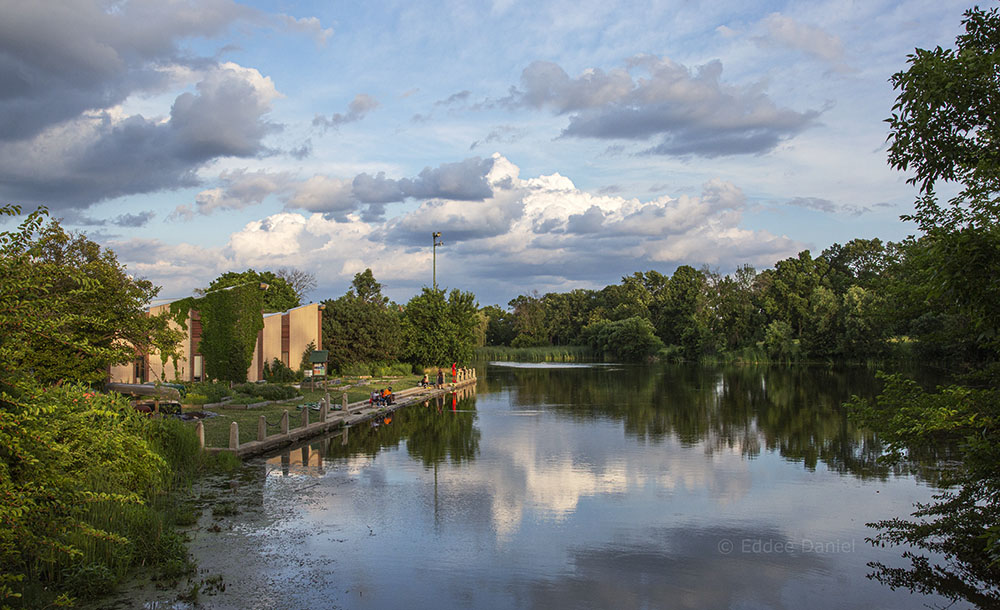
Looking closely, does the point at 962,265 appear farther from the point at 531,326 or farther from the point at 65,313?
the point at 531,326

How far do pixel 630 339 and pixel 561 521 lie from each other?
3583 inches

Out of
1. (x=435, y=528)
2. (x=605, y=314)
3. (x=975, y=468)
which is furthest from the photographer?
(x=605, y=314)

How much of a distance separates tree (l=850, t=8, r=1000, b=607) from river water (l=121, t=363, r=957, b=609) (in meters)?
1.08

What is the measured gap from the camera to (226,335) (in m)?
34.7

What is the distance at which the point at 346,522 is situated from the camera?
1122cm

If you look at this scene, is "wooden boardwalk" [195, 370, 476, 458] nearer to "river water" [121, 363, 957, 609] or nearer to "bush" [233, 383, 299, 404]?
"river water" [121, 363, 957, 609]

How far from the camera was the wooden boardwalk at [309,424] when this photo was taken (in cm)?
1661

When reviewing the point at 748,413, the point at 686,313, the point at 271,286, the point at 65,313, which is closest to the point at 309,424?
the point at 65,313

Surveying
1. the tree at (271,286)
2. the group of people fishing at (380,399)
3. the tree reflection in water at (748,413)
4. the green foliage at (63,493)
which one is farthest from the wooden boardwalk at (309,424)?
the tree at (271,286)

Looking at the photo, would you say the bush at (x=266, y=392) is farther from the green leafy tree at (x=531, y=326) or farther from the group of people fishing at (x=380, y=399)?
the green leafy tree at (x=531, y=326)

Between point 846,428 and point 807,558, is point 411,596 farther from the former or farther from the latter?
point 846,428

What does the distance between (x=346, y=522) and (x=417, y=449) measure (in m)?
7.86

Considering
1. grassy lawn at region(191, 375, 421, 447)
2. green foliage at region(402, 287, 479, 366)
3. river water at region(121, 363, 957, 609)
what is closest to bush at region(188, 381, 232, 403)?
grassy lawn at region(191, 375, 421, 447)

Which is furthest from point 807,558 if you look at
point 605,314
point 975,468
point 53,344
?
point 605,314
